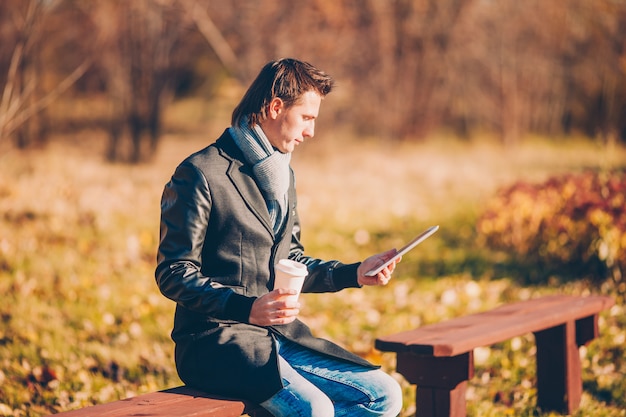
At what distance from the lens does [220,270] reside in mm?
2672

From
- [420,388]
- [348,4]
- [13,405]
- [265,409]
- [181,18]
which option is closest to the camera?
[265,409]

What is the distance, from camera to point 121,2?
38.9 ft

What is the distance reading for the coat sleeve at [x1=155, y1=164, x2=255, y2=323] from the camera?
2490mm

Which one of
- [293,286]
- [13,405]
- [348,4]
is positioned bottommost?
[13,405]

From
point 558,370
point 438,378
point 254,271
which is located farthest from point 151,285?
point 254,271

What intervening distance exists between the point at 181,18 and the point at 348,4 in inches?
164

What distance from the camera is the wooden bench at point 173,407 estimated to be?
2396 mm

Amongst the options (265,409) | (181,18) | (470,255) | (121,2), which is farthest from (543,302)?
(121,2)

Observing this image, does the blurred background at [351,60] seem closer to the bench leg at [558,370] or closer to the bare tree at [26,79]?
the bare tree at [26,79]

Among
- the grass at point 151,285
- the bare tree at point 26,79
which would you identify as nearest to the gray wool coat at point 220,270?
the grass at point 151,285

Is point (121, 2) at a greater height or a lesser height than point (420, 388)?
greater

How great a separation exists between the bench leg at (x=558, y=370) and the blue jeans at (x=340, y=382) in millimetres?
1497

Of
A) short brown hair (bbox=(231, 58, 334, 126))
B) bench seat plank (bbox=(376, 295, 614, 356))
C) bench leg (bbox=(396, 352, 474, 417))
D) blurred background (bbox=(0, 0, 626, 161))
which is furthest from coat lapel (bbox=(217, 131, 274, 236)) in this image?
blurred background (bbox=(0, 0, 626, 161))

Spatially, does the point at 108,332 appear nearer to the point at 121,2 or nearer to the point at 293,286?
the point at 293,286
